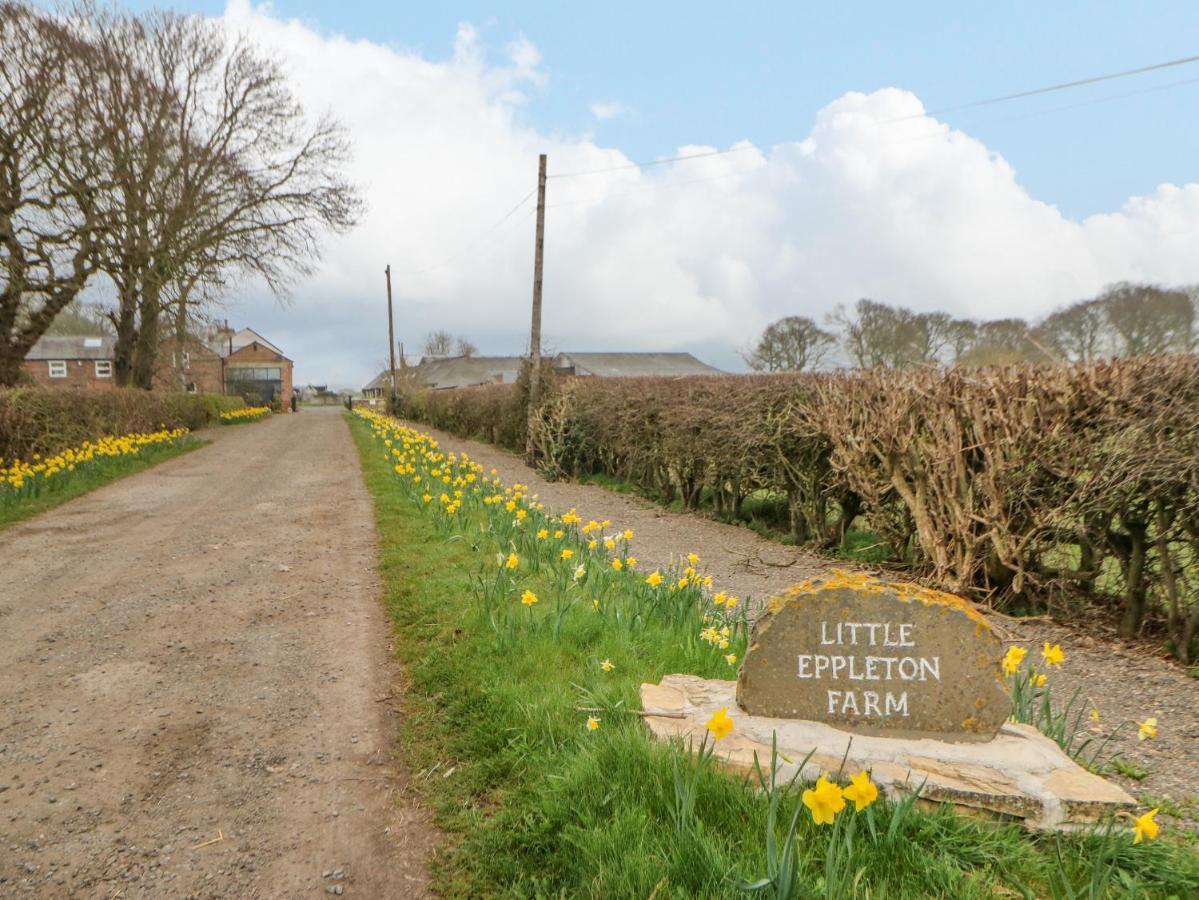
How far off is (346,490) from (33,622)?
6.55 metres

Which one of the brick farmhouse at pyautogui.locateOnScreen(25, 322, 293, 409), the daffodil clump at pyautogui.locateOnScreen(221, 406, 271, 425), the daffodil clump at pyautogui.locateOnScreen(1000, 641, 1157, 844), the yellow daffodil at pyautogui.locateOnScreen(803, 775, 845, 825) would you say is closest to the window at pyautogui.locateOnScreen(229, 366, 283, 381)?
the brick farmhouse at pyautogui.locateOnScreen(25, 322, 293, 409)

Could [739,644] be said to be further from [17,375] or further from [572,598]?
[17,375]

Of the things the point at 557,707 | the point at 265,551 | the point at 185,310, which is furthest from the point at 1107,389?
the point at 185,310

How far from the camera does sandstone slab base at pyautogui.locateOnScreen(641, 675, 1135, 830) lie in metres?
2.39

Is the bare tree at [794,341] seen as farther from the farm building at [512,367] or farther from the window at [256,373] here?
the window at [256,373]

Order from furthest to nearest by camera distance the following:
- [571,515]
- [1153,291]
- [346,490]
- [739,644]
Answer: [1153,291] → [346,490] → [571,515] → [739,644]

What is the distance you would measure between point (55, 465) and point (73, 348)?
65310mm

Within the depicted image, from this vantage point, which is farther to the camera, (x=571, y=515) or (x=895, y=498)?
(x=895, y=498)

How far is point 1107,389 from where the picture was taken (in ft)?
16.4

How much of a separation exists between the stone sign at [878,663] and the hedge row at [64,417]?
13.5 metres

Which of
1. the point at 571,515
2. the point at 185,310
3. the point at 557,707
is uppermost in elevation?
the point at 185,310

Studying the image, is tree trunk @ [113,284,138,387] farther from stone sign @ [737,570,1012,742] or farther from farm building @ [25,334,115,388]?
farm building @ [25,334,115,388]

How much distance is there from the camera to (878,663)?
287 centimetres

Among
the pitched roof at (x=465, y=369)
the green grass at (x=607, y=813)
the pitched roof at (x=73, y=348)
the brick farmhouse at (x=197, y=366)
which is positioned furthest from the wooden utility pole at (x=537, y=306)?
the pitched roof at (x=465, y=369)
